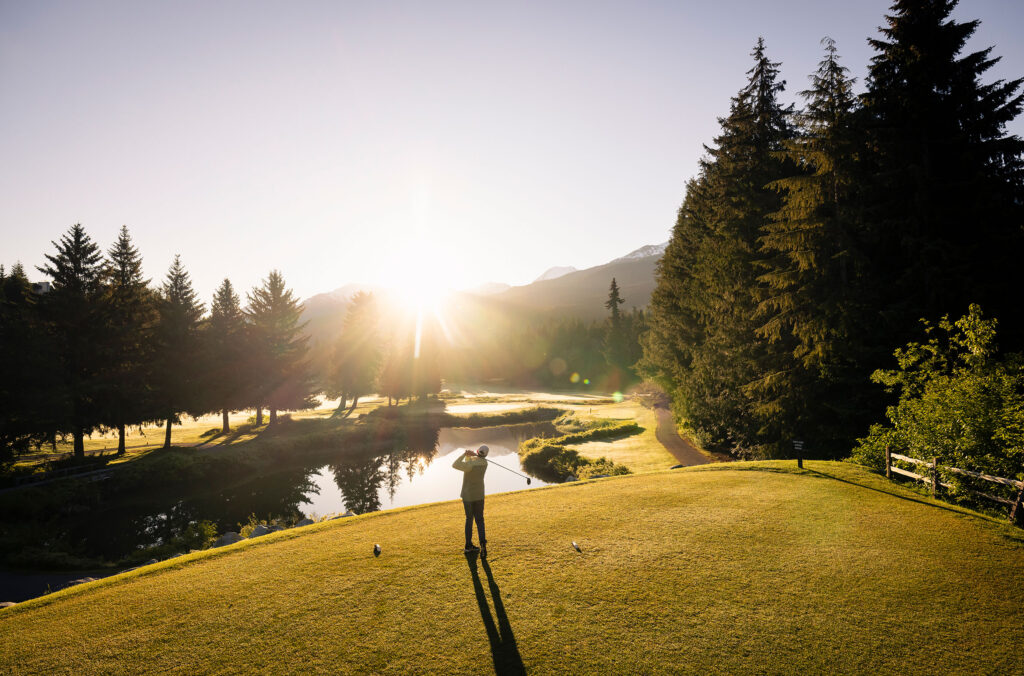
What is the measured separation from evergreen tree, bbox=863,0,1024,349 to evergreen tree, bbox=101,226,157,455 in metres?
43.5

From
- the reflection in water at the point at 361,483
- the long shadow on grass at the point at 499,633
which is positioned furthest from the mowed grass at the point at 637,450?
the long shadow on grass at the point at 499,633

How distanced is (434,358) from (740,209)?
53936 mm

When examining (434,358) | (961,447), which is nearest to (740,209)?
(961,447)

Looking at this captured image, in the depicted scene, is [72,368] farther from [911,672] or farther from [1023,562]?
[1023,562]

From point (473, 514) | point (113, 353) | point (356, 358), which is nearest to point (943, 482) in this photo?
point (473, 514)

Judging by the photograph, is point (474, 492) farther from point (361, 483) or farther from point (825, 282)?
point (361, 483)

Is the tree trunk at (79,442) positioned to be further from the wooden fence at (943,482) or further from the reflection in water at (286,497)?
the wooden fence at (943,482)

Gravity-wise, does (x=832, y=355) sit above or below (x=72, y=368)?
below

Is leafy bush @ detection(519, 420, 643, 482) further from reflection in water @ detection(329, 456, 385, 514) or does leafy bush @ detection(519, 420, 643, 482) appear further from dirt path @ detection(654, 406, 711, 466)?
reflection in water @ detection(329, 456, 385, 514)

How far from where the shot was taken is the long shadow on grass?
6004 mm

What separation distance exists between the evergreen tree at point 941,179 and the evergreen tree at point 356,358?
172ft

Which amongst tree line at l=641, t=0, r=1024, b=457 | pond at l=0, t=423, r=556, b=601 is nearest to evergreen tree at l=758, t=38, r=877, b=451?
tree line at l=641, t=0, r=1024, b=457

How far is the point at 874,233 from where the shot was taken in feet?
57.3

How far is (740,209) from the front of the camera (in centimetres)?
2472
